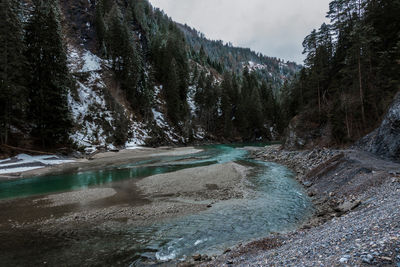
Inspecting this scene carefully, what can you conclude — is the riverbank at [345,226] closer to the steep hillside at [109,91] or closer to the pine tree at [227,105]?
the steep hillside at [109,91]

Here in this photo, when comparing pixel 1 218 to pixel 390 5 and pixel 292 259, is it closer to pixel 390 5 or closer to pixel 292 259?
pixel 292 259

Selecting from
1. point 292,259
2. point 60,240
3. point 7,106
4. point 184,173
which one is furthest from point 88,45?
point 292,259

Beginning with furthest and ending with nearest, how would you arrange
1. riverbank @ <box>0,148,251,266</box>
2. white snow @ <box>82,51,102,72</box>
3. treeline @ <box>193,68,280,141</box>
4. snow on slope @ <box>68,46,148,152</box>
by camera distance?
1. treeline @ <box>193,68,280,141</box>
2. white snow @ <box>82,51,102,72</box>
3. snow on slope @ <box>68,46,148,152</box>
4. riverbank @ <box>0,148,251,266</box>

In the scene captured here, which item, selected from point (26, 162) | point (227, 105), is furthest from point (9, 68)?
point (227, 105)

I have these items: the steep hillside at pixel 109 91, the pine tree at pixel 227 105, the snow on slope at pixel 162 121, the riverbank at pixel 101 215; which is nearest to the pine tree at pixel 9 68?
the steep hillside at pixel 109 91

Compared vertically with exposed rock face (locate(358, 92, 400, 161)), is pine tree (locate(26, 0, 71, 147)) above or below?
above

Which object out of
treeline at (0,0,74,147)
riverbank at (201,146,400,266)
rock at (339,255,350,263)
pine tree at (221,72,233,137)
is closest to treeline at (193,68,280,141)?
pine tree at (221,72,233,137)

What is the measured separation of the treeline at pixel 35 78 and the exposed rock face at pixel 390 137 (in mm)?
45618

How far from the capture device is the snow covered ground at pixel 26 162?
27672 millimetres

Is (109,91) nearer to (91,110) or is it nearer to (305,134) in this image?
(91,110)

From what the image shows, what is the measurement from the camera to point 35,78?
36312 millimetres

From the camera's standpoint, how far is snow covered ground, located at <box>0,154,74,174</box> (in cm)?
2767

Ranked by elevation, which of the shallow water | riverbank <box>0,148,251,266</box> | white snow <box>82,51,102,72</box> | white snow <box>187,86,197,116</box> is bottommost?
the shallow water

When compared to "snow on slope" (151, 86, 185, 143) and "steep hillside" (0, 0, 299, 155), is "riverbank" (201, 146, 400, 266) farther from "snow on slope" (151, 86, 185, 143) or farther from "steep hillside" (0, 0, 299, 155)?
"snow on slope" (151, 86, 185, 143)
